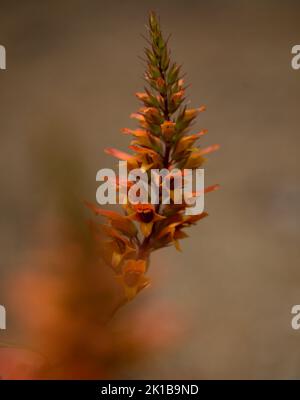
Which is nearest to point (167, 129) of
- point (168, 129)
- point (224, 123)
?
point (168, 129)

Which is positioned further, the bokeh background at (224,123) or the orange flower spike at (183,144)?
the bokeh background at (224,123)

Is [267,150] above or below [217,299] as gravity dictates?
above

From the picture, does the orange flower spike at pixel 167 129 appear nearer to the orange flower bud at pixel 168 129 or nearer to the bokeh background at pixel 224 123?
the orange flower bud at pixel 168 129

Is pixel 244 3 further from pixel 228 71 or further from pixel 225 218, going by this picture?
pixel 225 218

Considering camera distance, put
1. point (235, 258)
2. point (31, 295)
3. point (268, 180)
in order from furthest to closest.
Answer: point (268, 180) < point (235, 258) < point (31, 295)

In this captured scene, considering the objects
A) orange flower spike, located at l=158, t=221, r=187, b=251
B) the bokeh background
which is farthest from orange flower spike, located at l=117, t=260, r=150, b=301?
the bokeh background

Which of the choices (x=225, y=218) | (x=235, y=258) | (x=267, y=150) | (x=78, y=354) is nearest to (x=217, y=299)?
(x=235, y=258)

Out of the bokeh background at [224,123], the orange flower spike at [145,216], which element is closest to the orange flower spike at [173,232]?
the orange flower spike at [145,216]

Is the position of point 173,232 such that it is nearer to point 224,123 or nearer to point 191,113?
point 191,113
